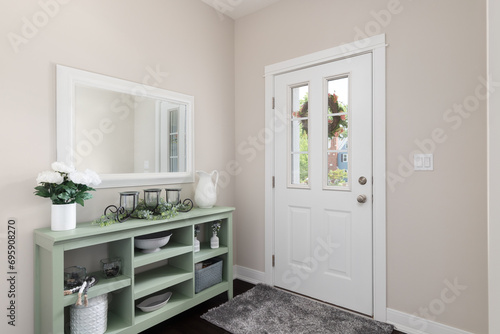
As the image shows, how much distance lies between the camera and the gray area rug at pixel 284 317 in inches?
81.0

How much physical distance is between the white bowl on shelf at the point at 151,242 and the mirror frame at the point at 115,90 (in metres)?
0.41

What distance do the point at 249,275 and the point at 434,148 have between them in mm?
2023

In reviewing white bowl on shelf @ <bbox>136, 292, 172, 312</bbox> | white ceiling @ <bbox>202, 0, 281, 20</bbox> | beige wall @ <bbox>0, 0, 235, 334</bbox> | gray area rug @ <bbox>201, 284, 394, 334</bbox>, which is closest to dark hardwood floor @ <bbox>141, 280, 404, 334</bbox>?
gray area rug @ <bbox>201, 284, 394, 334</bbox>

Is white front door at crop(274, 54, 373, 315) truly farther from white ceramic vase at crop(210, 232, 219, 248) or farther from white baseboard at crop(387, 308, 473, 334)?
white ceramic vase at crop(210, 232, 219, 248)

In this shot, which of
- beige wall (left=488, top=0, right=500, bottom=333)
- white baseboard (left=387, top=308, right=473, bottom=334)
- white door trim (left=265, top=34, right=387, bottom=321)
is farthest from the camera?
white door trim (left=265, top=34, right=387, bottom=321)

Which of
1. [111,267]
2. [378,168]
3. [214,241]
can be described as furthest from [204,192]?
[378,168]

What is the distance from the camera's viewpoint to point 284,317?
223cm

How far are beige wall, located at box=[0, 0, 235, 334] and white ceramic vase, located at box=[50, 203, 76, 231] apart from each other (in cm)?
18

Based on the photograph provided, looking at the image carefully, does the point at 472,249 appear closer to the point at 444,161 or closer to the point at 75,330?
the point at 444,161

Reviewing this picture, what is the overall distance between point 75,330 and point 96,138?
1.18 meters

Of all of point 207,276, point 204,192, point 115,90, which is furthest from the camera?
point 204,192

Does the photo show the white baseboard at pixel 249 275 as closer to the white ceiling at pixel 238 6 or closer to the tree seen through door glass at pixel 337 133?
the tree seen through door glass at pixel 337 133

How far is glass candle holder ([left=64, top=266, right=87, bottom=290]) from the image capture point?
5.54 feet

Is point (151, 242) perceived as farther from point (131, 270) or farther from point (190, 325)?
point (190, 325)
